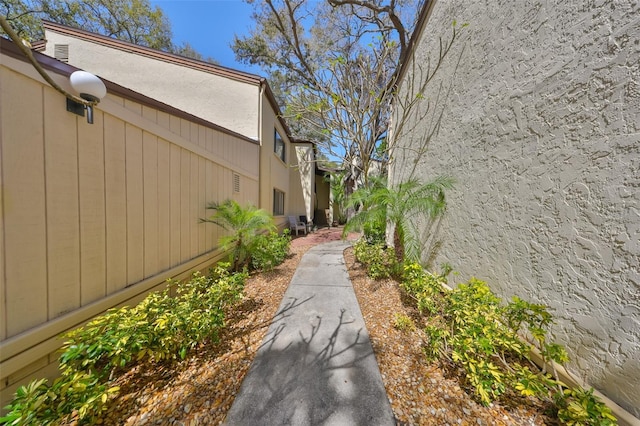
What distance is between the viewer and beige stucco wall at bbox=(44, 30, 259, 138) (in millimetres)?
7207

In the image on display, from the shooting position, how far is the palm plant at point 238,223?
4508mm

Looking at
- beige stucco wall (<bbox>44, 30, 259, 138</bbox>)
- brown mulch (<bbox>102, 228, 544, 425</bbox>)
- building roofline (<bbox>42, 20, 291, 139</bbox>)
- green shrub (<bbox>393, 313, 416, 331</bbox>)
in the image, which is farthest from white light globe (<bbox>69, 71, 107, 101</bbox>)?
building roofline (<bbox>42, 20, 291, 139</bbox>)

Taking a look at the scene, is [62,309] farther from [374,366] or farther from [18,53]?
[374,366]

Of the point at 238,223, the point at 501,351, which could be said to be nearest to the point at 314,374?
the point at 501,351

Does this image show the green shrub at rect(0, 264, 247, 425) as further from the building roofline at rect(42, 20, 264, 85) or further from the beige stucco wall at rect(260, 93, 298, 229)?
the building roofline at rect(42, 20, 264, 85)

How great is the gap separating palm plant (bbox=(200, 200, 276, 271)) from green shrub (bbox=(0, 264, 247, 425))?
1.58 m

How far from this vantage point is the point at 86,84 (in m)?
2.08

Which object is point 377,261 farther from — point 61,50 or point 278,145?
point 61,50

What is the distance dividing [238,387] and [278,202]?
861 cm

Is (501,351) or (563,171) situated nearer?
(563,171)

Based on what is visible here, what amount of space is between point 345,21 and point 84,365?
13.3 metres

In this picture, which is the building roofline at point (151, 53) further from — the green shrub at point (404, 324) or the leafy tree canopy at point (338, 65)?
the green shrub at point (404, 324)

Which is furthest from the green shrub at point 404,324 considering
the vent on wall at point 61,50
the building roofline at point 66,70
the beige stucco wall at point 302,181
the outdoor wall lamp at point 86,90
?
the vent on wall at point 61,50

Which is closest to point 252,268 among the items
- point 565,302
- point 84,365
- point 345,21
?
point 84,365
